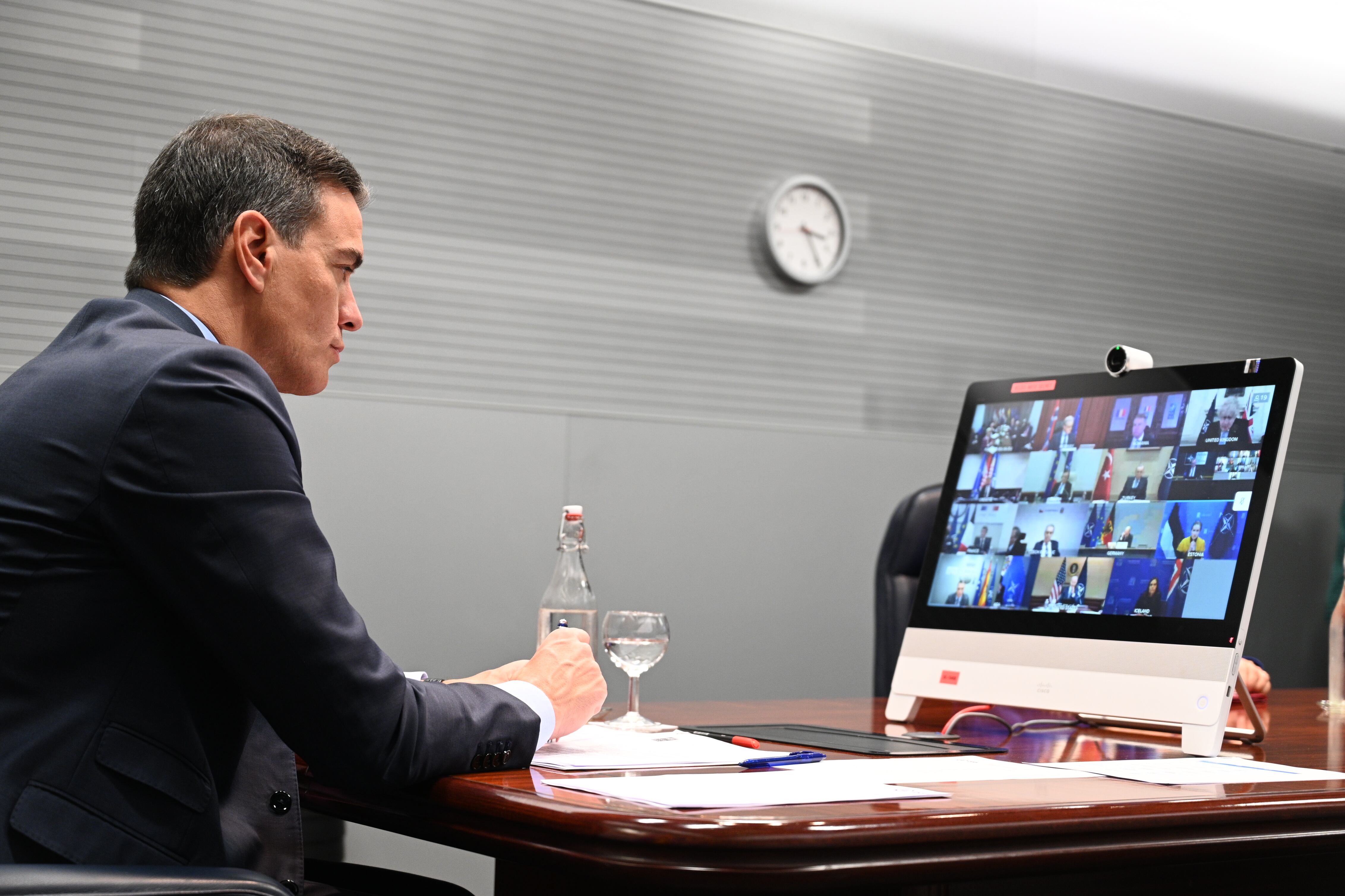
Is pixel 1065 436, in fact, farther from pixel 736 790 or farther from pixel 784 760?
pixel 736 790

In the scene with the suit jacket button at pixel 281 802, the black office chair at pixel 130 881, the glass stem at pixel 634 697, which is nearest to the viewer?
the black office chair at pixel 130 881

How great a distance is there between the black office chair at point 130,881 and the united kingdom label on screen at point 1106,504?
124 centimetres

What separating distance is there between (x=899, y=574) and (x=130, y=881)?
2.12 metres

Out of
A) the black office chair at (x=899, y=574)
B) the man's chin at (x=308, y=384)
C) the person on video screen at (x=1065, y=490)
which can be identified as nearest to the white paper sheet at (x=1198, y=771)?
the person on video screen at (x=1065, y=490)

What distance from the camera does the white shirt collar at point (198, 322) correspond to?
1.43 m

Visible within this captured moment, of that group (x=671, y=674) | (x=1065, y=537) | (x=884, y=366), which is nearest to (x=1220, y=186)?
(x=884, y=366)

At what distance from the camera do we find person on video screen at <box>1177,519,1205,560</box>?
1753mm

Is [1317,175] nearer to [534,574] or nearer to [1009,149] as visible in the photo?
[1009,149]

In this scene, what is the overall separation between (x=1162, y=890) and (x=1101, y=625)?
54 cm

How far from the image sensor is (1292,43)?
18.1 feet

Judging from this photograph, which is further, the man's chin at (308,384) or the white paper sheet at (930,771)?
the man's chin at (308,384)

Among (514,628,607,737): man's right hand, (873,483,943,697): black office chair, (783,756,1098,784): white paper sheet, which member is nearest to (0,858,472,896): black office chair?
(514,628,607,737): man's right hand

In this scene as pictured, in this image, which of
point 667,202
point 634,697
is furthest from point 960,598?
point 667,202

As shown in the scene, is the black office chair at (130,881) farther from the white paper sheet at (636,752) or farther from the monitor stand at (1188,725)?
the monitor stand at (1188,725)
